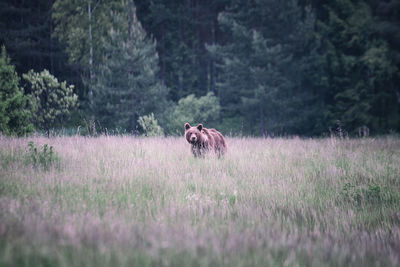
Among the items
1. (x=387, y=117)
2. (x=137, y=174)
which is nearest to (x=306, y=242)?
(x=137, y=174)

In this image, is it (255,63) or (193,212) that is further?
(255,63)

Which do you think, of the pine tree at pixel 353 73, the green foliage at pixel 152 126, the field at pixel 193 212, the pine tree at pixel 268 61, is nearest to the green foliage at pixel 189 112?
the pine tree at pixel 268 61

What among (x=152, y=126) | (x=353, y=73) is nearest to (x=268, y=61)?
(x=353, y=73)

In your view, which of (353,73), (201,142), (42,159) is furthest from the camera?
(353,73)

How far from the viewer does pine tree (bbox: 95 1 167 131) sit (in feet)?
58.6

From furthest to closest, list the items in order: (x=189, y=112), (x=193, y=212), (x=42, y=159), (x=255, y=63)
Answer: (x=255, y=63) → (x=189, y=112) → (x=42, y=159) → (x=193, y=212)

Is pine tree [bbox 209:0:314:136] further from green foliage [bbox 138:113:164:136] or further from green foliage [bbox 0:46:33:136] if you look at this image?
green foliage [bbox 0:46:33:136]

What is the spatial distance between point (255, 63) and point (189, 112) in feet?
25.2

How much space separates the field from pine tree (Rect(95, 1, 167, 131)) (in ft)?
39.7

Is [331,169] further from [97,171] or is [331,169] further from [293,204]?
[97,171]

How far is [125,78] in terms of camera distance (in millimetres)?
18109

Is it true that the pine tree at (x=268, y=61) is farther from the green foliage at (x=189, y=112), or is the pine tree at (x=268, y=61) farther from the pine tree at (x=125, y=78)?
the pine tree at (x=125, y=78)

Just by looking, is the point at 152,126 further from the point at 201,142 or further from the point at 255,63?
the point at 255,63

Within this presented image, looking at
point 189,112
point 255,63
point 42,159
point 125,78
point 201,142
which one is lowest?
point 189,112
